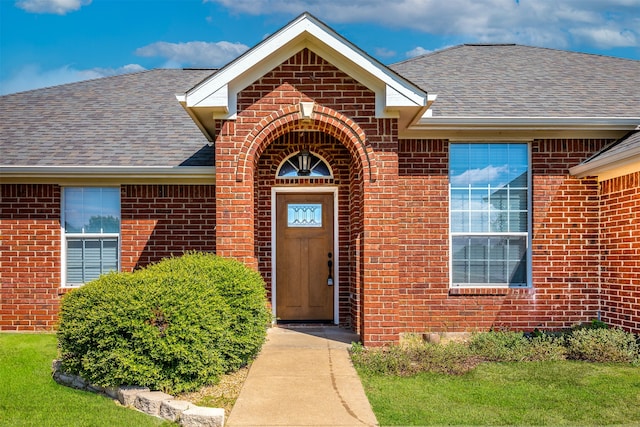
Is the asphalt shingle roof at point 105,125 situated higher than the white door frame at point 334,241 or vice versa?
the asphalt shingle roof at point 105,125

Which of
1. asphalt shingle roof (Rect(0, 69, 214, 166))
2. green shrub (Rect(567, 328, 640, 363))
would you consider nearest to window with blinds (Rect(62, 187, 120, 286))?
asphalt shingle roof (Rect(0, 69, 214, 166))

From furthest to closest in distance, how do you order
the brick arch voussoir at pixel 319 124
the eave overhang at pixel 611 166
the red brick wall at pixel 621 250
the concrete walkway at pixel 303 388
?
the red brick wall at pixel 621 250 → the brick arch voussoir at pixel 319 124 → the eave overhang at pixel 611 166 → the concrete walkway at pixel 303 388

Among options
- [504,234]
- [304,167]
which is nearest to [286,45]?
[304,167]

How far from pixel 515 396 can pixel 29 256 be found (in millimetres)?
8511

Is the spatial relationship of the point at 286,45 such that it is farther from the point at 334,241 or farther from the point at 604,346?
the point at 604,346

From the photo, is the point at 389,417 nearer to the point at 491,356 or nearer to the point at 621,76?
the point at 491,356

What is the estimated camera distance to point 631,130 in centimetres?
985

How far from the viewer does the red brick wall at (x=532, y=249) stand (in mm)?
9938

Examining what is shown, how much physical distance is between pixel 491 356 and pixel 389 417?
3119 millimetres

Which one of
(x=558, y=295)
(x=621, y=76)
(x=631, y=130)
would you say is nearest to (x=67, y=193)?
(x=558, y=295)

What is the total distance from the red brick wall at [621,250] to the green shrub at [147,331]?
6.24 metres

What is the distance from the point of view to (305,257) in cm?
1079

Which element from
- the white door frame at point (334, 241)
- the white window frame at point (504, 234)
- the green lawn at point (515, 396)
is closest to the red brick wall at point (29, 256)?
the white door frame at point (334, 241)

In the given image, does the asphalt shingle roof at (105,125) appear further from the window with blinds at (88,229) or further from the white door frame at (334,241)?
the white door frame at (334,241)
